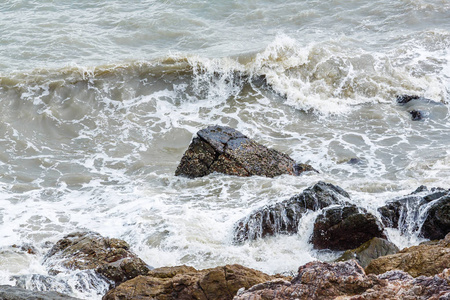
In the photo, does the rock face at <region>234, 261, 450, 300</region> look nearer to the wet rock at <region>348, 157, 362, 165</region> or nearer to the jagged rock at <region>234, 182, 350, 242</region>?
the jagged rock at <region>234, 182, 350, 242</region>

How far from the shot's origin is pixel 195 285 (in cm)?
459

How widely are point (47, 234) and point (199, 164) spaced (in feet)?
8.97

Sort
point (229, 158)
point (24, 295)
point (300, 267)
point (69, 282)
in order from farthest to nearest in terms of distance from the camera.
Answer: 1. point (229, 158)
2. point (69, 282)
3. point (24, 295)
4. point (300, 267)

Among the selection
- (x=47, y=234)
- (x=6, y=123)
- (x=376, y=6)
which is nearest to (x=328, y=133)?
(x=47, y=234)

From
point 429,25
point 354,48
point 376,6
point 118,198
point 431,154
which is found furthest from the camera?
point 376,6

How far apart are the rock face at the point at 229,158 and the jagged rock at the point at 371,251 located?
3.11m

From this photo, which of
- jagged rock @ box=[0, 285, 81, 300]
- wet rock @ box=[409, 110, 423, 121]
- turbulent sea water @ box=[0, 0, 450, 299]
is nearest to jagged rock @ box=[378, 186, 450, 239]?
turbulent sea water @ box=[0, 0, 450, 299]

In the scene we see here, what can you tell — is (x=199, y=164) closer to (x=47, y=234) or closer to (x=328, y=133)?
(x=47, y=234)

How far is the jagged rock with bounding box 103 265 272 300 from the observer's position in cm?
449

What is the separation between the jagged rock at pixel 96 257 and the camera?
5.75 meters

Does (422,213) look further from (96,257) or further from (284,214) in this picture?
(96,257)

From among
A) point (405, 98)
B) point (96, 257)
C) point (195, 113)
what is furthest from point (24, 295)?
point (405, 98)

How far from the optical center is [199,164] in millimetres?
9070

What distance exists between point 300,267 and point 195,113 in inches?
352
